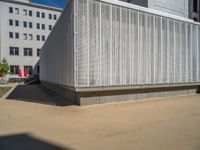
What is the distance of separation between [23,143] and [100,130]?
1.98 metres

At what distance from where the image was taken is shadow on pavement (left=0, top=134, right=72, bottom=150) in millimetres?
4434

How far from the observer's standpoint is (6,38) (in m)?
46.6

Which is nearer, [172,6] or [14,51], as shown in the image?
[172,6]

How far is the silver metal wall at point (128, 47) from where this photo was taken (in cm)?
944

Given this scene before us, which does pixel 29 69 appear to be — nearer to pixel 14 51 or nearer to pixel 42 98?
pixel 14 51

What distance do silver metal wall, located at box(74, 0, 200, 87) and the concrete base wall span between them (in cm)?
36

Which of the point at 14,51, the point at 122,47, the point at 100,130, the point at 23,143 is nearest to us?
the point at 23,143

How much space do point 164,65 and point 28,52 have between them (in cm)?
4221

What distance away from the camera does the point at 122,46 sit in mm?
10547

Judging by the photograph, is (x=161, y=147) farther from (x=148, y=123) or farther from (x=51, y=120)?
(x=51, y=120)

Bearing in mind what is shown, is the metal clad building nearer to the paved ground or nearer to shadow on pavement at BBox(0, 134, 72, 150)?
the paved ground

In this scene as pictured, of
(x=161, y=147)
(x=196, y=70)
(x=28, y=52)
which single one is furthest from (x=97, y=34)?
(x=28, y=52)

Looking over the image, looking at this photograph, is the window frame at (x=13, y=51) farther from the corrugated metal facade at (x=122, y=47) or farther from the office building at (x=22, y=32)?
the corrugated metal facade at (x=122, y=47)

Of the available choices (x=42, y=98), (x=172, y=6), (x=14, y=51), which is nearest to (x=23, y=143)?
(x=42, y=98)
